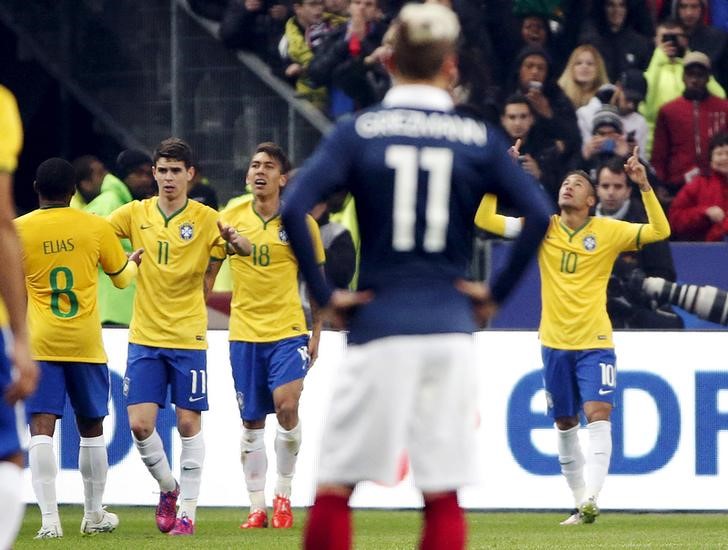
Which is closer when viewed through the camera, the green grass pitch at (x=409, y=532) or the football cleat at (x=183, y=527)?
the green grass pitch at (x=409, y=532)

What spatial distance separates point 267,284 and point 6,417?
6.16 meters

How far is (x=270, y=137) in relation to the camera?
15742mm

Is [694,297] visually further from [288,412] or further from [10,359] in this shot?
[10,359]

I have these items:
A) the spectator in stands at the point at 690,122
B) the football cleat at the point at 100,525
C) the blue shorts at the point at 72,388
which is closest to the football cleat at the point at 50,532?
the football cleat at the point at 100,525

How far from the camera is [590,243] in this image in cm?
1148

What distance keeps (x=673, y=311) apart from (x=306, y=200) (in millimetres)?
8713

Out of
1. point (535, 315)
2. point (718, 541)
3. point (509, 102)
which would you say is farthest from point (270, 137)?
point (718, 541)

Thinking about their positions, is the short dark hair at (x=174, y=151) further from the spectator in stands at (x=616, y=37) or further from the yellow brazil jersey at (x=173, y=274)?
the spectator in stands at (x=616, y=37)

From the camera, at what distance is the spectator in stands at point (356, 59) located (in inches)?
589

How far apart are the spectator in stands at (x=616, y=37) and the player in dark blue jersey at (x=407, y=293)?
10362 mm

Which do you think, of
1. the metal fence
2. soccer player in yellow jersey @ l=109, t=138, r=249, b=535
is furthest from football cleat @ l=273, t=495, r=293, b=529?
the metal fence

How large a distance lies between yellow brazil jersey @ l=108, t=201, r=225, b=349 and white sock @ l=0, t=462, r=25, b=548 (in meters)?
5.66

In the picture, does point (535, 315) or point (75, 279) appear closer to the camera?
point (75, 279)

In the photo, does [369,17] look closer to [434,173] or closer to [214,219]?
[214,219]
